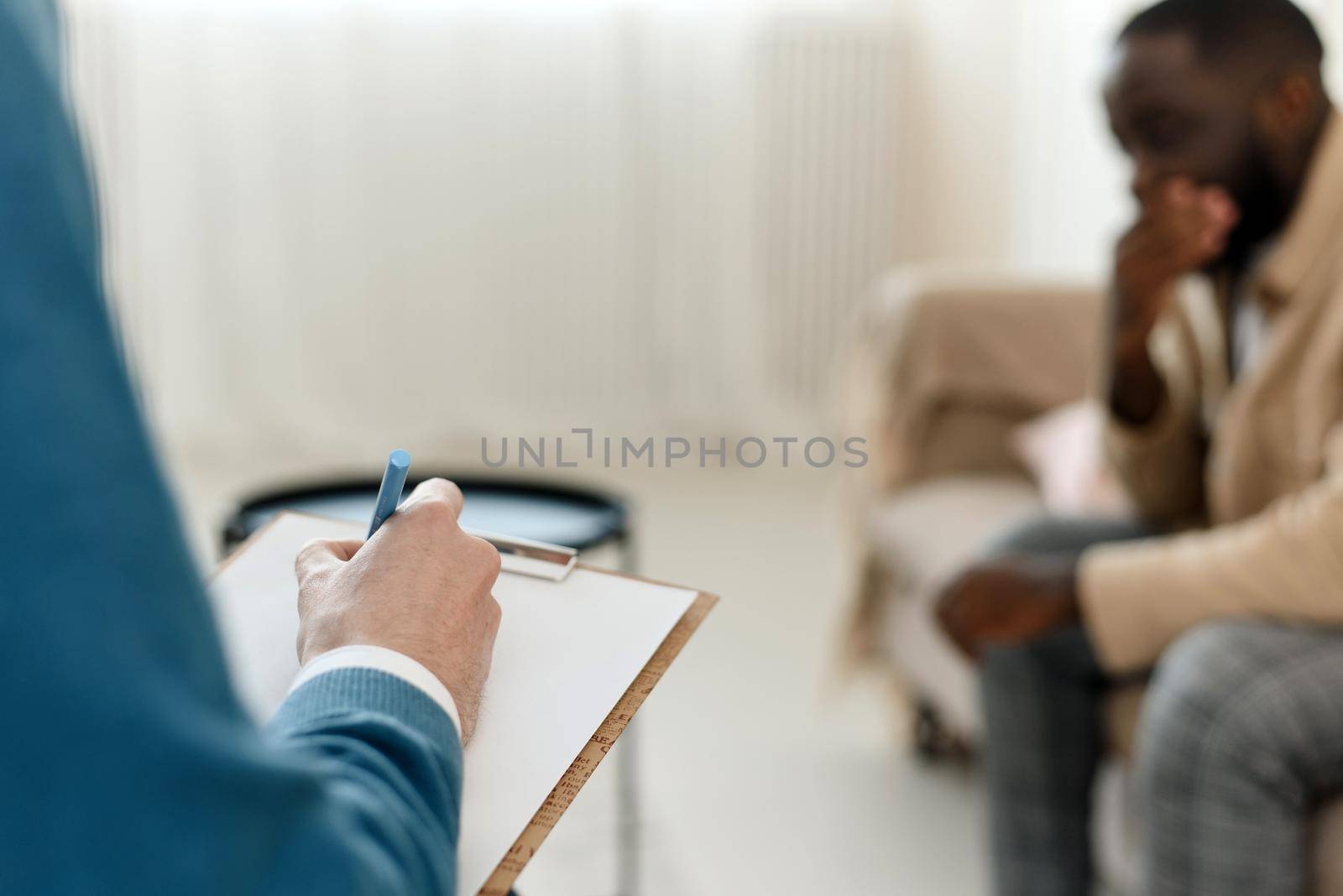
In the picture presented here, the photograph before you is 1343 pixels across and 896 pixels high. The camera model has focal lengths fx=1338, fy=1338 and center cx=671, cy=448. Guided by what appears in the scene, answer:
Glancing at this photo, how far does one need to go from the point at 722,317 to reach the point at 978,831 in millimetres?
1661

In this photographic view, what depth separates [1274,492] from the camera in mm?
1136

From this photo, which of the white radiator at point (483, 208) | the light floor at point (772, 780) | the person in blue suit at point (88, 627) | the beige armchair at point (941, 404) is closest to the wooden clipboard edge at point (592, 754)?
the person in blue suit at point (88, 627)

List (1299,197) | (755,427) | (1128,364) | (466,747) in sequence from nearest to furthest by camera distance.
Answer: (466,747)
(1299,197)
(1128,364)
(755,427)

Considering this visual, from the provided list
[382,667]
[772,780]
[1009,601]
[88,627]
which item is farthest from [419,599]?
[772,780]

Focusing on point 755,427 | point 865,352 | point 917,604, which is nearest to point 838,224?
point 755,427

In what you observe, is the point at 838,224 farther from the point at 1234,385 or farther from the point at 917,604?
the point at 1234,385

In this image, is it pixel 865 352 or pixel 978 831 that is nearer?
pixel 978 831

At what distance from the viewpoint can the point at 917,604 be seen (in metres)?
1.51

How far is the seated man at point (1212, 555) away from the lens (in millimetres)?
916

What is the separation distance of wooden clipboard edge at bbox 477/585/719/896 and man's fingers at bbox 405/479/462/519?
3.3 inches

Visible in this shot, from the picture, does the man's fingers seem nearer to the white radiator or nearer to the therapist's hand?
the therapist's hand

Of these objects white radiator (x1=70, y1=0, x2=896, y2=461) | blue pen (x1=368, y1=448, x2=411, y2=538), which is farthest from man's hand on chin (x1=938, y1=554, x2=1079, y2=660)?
white radiator (x1=70, y1=0, x2=896, y2=461)

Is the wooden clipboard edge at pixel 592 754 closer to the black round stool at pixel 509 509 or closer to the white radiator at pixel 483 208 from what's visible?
the black round stool at pixel 509 509

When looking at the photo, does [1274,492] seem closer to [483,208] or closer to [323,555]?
[323,555]
